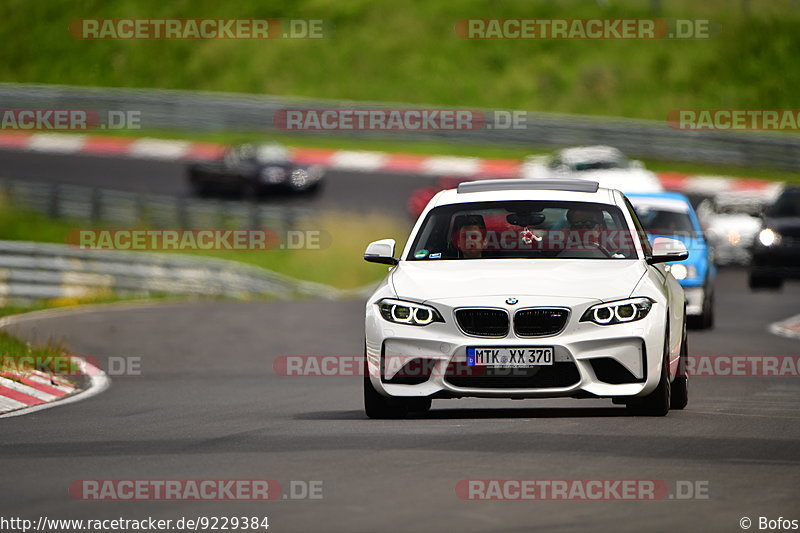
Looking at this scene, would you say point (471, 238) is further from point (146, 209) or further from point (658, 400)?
point (146, 209)

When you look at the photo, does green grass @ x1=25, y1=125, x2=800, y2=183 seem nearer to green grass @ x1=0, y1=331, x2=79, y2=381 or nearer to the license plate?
green grass @ x1=0, y1=331, x2=79, y2=381

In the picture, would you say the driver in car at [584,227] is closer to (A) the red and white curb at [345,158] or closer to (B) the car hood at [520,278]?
(B) the car hood at [520,278]

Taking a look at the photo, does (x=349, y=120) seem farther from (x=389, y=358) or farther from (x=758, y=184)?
(x=389, y=358)

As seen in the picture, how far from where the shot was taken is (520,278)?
10766 millimetres

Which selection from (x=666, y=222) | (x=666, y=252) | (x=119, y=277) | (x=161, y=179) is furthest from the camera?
(x=161, y=179)

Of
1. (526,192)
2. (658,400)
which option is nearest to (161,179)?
(526,192)

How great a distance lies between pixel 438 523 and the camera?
7270 mm

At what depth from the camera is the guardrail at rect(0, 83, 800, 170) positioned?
43.0 meters

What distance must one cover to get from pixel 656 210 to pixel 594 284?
1016cm

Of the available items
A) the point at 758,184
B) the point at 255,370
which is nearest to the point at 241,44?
the point at 758,184

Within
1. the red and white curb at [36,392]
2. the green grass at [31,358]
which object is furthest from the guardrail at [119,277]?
the red and white curb at [36,392]

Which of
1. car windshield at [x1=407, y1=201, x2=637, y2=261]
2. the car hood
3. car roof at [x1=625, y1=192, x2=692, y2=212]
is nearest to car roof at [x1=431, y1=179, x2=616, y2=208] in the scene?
car windshield at [x1=407, y1=201, x2=637, y2=261]

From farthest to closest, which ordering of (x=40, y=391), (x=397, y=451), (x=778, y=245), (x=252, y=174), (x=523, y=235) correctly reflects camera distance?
1. (x=252, y=174)
2. (x=778, y=245)
3. (x=40, y=391)
4. (x=523, y=235)
5. (x=397, y=451)

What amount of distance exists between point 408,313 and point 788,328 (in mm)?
10990
